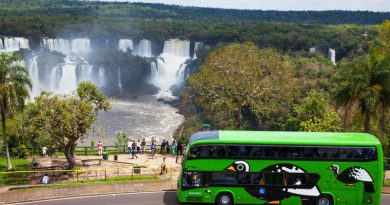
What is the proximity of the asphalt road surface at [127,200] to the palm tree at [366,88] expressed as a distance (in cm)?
657

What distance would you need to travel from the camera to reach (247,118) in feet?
187

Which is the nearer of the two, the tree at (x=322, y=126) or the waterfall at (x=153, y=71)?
the tree at (x=322, y=126)

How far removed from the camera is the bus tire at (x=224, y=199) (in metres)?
23.0

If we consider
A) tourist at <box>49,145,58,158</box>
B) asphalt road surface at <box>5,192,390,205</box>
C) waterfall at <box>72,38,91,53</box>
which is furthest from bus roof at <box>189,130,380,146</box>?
waterfall at <box>72,38,91,53</box>

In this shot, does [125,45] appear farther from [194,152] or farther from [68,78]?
[194,152]

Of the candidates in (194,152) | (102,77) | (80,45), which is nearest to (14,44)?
(80,45)

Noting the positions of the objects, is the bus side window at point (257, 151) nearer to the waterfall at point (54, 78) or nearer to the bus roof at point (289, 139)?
the bus roof at point (289, 139)

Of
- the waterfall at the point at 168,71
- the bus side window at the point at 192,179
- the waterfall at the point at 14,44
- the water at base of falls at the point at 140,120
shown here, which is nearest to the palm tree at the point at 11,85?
the bus side window at the point at 192,179

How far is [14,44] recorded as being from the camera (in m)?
94.2

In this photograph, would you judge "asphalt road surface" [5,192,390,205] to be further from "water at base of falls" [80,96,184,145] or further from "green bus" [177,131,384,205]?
"water at base of falls" [80,96,184,145]

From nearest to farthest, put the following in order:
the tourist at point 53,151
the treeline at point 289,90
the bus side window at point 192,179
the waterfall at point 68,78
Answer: the bus side window at point 192,179 → the tourist at point 53,151 → the treeline at point 289,90 → the waterfall at point 68,78

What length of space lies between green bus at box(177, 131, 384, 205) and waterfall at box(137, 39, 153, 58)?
9193cm

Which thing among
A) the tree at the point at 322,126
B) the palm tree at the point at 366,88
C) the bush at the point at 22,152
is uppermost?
the palm tree at the point at 366,88

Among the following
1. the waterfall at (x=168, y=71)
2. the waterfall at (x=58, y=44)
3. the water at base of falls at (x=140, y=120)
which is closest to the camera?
the water at base of falls at (x=140, y=120)
